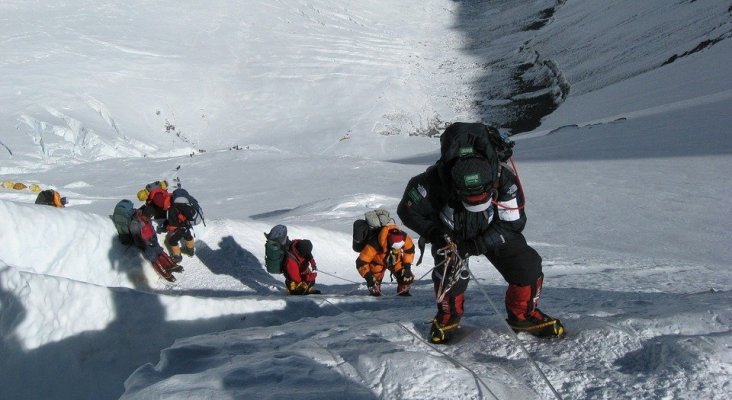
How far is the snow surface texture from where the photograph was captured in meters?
2.72

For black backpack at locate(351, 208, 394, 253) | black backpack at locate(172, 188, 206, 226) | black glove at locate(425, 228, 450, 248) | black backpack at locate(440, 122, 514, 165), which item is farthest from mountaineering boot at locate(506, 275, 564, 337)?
black backpack at locate(172, 188, 206, 226)

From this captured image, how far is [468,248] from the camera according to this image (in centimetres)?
314

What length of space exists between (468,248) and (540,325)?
1.93 feet

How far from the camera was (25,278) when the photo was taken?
3561mm

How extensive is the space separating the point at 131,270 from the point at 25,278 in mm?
2286

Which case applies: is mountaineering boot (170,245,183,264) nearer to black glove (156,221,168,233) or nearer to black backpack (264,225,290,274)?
black glove (156,221,168,233)

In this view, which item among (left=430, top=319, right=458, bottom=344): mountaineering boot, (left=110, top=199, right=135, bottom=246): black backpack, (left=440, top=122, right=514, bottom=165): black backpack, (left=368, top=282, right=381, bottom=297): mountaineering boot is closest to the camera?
(left=440, top=122, right=514, bottom=165): black backpack

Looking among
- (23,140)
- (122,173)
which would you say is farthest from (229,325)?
(23,140)

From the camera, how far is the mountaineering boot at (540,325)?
3.00 meters

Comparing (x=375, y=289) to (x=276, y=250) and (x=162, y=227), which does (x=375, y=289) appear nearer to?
(x=276, y=250)

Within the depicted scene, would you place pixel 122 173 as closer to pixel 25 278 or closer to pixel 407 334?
pixel 25 278

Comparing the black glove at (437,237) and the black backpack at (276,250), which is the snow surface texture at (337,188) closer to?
the black backpack at (276,250)

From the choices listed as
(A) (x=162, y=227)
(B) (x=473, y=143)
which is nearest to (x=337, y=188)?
(A) (x=162, y=227)

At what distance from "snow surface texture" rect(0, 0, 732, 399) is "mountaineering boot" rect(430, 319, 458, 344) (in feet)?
0.31
